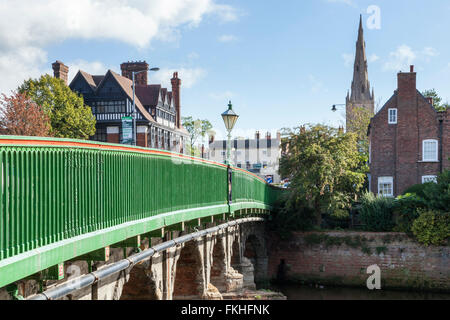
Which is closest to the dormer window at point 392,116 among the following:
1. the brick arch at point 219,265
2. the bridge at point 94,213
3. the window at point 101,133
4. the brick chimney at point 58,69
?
the brick arch at point 219,265

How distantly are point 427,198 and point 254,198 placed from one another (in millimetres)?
13466

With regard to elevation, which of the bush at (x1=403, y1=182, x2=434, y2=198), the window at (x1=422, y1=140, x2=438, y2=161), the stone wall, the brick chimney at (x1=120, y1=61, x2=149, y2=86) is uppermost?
the brick chimney at (x1=120, y1=61, x2=149, y2=86)

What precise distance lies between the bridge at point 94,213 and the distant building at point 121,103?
31764 mm

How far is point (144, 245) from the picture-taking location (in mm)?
11117

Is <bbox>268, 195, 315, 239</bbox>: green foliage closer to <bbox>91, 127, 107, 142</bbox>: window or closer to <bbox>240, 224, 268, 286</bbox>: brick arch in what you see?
<bbox>240, 224, 268, 286</bbox>: brick arch

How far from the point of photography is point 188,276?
53.2 ft

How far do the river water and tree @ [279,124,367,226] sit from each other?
4.91 metres

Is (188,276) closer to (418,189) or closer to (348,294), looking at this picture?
(348,294)

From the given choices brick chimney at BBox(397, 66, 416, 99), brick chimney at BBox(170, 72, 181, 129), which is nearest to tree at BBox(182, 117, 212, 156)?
brick chimney at BBox(170, 72, 181, 129)

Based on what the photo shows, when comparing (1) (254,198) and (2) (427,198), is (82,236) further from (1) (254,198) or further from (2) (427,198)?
(2) (427,198)

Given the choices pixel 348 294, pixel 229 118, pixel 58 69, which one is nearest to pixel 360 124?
pixel 348 294

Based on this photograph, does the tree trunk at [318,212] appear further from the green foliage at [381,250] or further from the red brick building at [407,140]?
the red brick building at [407,140]

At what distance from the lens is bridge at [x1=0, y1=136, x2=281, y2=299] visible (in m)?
5.77

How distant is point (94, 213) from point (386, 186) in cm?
3380
